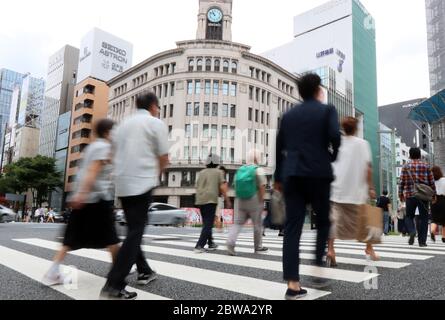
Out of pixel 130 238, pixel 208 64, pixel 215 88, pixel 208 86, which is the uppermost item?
pixel 208 64

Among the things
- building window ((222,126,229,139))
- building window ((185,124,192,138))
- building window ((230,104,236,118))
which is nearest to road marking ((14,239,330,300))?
building window ((222,126,229,139))

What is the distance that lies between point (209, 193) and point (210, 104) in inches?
1551

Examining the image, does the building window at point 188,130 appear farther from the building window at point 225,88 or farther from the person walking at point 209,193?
the person walking at point 209,193

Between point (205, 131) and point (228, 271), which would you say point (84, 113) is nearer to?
point (205, 131)

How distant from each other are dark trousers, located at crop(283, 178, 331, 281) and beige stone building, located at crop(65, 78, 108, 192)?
206 feet

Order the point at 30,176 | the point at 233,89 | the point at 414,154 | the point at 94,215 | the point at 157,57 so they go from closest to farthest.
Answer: the point at 94,215 → the point at 414,154 → the point at 233,89 → the point at 157,57 → the point at 30,176

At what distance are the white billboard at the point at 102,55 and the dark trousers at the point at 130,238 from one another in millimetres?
66731

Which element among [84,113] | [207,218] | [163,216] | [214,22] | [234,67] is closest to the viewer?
[207,218]

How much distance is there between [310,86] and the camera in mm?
2928

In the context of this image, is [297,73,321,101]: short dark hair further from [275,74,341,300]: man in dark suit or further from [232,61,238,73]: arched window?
[232,61,238,73]: arched window

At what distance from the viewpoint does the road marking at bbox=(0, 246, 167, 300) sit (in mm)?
2748

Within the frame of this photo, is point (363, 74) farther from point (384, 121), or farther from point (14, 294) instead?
point (14, 294)

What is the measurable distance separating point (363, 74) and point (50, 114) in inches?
2860

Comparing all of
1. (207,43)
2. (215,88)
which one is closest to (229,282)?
(215,88)
